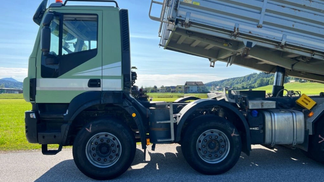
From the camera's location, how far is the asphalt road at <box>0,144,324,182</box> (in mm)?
4395

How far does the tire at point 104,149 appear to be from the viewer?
4.31 meters

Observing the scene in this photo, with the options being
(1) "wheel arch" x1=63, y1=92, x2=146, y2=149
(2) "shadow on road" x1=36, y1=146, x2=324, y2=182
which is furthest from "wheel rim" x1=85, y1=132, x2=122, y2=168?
(1) "wheel arch" x1=63, y1=92, x2=146, y2=149

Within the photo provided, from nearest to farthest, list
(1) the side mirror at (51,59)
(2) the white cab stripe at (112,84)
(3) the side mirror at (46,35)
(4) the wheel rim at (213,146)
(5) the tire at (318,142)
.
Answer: (3) the side mirror at (46,35) < (1) the side mirror at (51,59) < (2) the white cab stripe at (112,84) < (4) the wheel rim at (213,146) < (5) the tire at (318,142)

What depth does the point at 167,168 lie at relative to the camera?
16.1ft

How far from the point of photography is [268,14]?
14.3ft

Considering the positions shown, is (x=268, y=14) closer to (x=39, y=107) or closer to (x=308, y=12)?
(x=308, y=12)

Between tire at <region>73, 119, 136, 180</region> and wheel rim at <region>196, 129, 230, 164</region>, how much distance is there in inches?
53.2

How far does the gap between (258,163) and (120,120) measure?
3.22 meters

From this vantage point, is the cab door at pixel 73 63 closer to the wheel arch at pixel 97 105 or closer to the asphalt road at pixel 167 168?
the wheel arch at pixel 97 105

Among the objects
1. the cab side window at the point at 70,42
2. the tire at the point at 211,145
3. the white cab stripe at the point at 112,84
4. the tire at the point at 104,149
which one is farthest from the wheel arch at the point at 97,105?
the tire at the point at 211,145

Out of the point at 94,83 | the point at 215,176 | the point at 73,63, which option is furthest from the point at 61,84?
the point at 215,176

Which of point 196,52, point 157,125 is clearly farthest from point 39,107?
point 196,52

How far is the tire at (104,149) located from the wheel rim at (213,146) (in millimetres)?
1351

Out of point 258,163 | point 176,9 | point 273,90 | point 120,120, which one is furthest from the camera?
point 273,90
